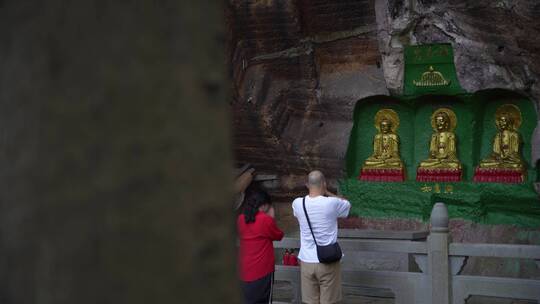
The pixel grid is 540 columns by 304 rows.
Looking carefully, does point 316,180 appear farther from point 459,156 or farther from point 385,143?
point 385,143

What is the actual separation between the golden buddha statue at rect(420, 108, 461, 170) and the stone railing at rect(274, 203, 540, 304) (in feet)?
13.0

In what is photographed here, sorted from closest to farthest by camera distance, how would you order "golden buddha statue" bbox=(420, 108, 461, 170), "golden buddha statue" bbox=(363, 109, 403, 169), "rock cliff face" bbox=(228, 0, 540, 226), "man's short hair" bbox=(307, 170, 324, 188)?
"man's short hair" bbox=(307, 170, 324, 188)
"rock cliff face" bbox=(228, 0, 540, 226)
"golden buddha statue" bbox=(420, 108, 461, 170)
"golden buddha statue" bbox=(363, 109, 403, 169)

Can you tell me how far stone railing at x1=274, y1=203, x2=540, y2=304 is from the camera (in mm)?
6785

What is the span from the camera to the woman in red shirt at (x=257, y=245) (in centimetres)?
640

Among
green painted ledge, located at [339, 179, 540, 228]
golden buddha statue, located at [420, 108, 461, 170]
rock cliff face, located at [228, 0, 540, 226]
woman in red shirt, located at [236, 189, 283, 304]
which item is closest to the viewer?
woman in red shirt, located at [236, 189, 283, 304]

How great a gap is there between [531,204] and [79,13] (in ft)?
33.7

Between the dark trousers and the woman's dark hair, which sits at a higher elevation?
the woman's dark hair

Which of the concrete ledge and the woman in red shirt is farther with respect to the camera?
the concrete ledge

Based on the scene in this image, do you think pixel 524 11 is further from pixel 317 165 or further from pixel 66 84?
pixel 66 84

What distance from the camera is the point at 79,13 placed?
3.92 feet

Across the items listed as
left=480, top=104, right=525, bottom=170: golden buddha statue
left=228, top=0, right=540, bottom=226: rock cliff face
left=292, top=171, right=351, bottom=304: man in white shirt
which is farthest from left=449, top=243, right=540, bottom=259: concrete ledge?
left=480, top=104, right=525, bottom=170: golden buddha statue

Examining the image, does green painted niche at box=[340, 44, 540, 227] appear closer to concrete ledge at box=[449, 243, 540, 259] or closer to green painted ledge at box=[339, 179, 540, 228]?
green painted ledge at box=[339, 179, 540, 228]

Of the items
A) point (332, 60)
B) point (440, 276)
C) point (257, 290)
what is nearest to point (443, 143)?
point (332, 60)

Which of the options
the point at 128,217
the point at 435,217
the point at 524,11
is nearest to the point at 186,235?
the point at 128,217
